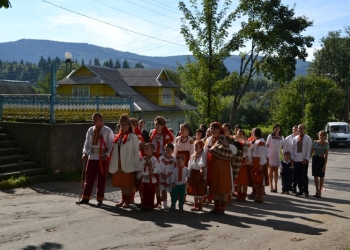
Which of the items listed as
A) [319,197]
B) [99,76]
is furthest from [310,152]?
[99,76]

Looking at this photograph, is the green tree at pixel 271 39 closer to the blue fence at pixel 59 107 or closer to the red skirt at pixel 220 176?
the blue fence at pixel 59 107

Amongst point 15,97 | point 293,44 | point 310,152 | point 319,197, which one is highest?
point 293,44

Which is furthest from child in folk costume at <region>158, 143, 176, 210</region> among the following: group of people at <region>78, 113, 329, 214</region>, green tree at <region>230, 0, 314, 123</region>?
green tree at <region>230, 0, 314, 123</region>

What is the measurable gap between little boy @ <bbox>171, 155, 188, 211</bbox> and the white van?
112 feet

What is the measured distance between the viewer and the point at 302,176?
553 inches

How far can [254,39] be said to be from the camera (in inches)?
900

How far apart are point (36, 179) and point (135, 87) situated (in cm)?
4085

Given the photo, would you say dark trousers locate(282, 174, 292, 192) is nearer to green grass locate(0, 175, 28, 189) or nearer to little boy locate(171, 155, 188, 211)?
little boy locate(171, 155, 188, 211)

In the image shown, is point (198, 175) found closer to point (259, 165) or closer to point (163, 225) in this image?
point (163, 225)

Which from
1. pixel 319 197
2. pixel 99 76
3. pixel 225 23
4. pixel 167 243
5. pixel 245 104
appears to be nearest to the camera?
pixel 167 243

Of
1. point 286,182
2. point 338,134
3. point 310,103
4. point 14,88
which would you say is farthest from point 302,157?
point 310,103

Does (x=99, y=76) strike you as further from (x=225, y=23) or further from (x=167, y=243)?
(x=167, y=243)

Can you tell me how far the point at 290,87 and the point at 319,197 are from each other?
35325mm

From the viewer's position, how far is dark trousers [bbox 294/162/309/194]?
14.0 metres
